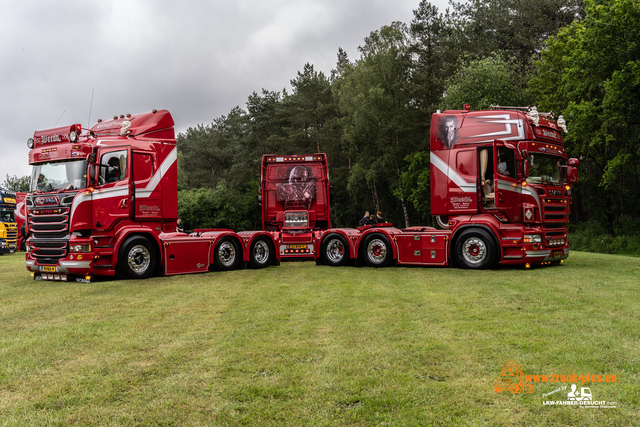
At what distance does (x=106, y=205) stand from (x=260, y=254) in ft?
15.7

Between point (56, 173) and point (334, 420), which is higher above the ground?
point (56, 173)

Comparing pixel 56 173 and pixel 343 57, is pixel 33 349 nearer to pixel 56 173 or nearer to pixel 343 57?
pixel 56 173

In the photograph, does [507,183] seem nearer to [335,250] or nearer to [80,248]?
[335,250]

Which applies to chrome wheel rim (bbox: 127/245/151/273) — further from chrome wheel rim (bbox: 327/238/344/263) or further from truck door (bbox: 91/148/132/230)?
chrome wheel rim (bbox: 327/238/344/263)

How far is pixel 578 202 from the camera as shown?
39938 mm

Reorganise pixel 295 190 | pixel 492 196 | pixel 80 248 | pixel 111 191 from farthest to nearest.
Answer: pixel 295 190, pixel 492 196, pixel 111 191, pixel 80 248

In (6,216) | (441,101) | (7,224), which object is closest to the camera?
(7,224)

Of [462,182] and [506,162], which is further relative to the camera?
[462,182]

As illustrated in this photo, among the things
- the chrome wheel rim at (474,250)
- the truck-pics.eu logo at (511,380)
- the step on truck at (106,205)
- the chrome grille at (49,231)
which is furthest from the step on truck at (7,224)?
the truck-pics.eu logo at (511,380)

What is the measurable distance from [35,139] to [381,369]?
11.7 meters

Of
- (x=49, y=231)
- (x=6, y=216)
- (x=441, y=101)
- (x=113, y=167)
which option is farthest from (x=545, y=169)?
(x=6, y=216)

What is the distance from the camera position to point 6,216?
28484 mm

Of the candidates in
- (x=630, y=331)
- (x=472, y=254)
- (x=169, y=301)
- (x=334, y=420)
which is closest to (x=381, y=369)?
(x=334, y=420)

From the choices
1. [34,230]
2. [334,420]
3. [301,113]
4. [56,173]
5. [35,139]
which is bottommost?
[334,420]
